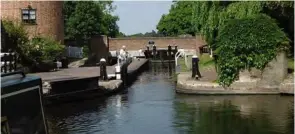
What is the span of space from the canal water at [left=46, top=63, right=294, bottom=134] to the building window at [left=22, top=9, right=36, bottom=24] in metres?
16.5

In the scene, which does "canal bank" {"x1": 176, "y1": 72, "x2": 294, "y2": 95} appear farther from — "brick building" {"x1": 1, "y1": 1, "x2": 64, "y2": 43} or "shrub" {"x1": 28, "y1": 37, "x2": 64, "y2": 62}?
"brick building" {"x1": 1, "y1": 1, "x2": 64, "y2": 43}

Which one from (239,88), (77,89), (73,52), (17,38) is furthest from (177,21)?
(77,89)

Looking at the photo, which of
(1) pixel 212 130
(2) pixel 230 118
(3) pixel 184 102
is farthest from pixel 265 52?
(1) pixel 212 130

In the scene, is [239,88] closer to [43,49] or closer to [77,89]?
[77,89]

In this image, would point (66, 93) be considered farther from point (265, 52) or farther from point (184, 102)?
point (265, 52)

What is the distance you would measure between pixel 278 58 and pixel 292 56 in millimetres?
3958

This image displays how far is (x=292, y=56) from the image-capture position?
24344 millimetres

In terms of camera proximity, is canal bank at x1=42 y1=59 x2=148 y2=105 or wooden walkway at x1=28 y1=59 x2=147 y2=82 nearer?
canal bank at x1=42 y1=59 x2=148 y2=105

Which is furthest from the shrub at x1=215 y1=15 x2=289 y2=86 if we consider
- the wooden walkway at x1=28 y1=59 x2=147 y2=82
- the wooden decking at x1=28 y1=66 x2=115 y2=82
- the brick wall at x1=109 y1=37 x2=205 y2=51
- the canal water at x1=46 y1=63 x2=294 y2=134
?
the brick wall at x1=109 y1=37 x2=205 y2=51

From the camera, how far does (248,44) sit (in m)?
20.7

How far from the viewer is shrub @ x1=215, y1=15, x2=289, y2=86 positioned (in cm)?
2055

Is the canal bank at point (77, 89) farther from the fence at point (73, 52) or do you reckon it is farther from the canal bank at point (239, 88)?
the fence at point (73, 52)

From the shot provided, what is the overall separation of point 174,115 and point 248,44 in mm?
5909

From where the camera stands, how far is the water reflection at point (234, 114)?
549 inches
